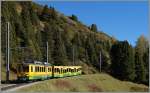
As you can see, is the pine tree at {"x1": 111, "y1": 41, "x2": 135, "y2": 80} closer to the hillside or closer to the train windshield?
the hillside

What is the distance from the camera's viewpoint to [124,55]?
85438mm

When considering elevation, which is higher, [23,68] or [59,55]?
[59,55]

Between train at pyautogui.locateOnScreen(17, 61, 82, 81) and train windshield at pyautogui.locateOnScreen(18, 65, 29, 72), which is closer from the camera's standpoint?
train at pyautogui.locateOnScreen(17, 61, 82, 81)

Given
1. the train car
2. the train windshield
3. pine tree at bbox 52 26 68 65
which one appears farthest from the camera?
pine tree at bbox 52 26 68 65

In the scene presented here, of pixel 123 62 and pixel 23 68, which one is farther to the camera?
pixel 123 62

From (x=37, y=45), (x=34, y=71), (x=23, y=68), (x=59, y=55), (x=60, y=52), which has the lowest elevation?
(x=34, y=71)

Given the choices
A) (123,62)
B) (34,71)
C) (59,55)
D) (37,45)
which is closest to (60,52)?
(59,55)

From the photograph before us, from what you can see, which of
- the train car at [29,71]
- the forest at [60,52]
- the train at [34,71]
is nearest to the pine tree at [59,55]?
the forest at [60,52]

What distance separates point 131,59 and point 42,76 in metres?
41.2

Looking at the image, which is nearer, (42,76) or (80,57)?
(42,76)

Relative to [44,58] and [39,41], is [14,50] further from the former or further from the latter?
[39,41]

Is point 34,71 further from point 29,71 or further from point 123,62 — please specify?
point 123,62

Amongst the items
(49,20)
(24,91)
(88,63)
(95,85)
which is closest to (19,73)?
(24,91)

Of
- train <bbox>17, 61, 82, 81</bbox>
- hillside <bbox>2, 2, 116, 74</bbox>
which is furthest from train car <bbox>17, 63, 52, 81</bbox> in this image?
hillside <bbox>2, 2, 116, 74</bbox>
